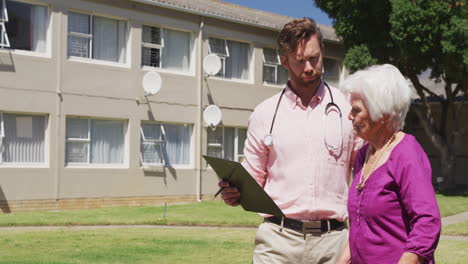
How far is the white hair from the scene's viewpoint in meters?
3.33

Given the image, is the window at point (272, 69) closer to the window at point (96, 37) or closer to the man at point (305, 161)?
the window at point (96, 37)

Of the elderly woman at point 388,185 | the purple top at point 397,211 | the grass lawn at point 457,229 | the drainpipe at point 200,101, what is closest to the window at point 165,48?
the drainpipe at point 200,101

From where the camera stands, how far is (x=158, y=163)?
23.0m

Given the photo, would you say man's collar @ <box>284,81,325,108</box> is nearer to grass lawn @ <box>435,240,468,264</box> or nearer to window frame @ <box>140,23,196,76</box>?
grass lawn @ <box>435,240,468,264</box>

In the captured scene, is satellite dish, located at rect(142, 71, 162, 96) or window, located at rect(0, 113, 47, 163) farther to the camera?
satellite dish, located at rect(142, 71, 162, 96)

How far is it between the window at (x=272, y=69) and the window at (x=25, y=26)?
9329 mm

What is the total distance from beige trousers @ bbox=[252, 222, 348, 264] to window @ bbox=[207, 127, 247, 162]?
795 inches

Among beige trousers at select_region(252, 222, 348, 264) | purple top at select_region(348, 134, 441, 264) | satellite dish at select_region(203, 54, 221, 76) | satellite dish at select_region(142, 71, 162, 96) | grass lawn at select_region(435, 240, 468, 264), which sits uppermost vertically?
satellite dish at select_region(203, 54, 221, 76)

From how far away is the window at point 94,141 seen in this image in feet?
67.7

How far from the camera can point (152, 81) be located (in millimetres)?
21734

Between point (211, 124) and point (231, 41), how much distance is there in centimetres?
349

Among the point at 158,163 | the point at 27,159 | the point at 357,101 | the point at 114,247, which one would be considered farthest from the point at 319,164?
the point at 158,163

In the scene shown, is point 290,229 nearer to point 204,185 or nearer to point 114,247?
point 114,247

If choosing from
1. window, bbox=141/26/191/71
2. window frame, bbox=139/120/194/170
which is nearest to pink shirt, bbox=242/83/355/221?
window frame, bbox=139/120/194/170
